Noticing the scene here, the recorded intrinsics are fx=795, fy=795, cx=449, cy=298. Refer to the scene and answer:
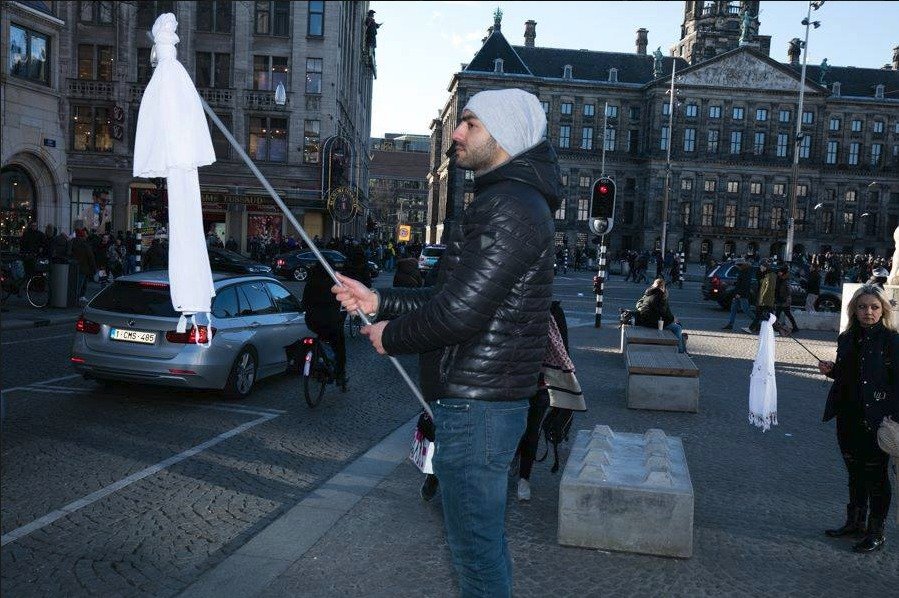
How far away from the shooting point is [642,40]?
107375 mm

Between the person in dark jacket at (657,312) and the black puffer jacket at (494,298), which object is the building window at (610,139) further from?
the black puffer jacket at (494,298)

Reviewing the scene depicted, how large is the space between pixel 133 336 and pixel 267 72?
39472 mm

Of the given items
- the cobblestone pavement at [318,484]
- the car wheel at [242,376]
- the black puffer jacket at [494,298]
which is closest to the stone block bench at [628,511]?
the cobblestone pavement at [318,484]

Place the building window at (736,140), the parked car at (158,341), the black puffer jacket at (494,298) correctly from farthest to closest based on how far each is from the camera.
Answer: 1. the building window at (736,140)
2. the parked car at (158,341)
3. the black puffer jacket at (494,298)

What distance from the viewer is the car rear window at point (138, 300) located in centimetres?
891

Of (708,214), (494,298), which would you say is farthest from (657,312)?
(708,214)

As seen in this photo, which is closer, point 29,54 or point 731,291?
point 731,291

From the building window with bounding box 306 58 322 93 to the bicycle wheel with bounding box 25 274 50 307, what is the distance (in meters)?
29.3

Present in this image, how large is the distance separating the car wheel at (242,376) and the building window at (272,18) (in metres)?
39.5

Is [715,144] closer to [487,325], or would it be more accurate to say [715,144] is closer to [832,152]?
[832,152]

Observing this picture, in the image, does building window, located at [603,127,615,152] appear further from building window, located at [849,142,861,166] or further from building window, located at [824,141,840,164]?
building window, located at [849,142,861,166]

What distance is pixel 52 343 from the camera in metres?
13.4

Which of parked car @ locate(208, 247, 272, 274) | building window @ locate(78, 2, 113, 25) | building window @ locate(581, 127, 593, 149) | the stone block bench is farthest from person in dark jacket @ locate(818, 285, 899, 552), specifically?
building window @ locate(581, 127, 593, 149)

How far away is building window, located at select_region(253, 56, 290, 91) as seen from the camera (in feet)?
149
